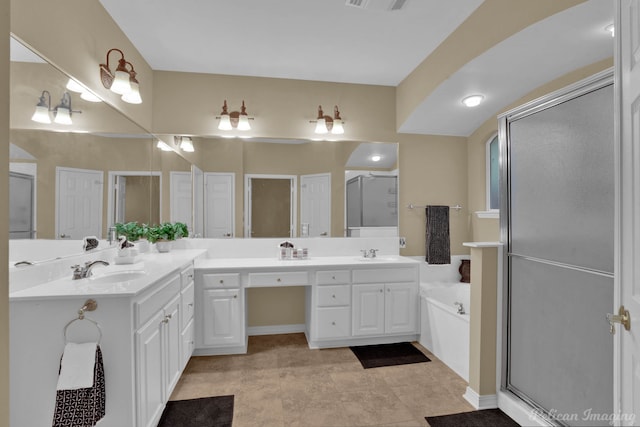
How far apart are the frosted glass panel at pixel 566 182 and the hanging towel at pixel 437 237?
1.56 metres

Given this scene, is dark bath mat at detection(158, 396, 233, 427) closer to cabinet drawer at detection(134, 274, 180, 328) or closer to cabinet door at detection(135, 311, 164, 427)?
cabinet door at detection(135, 311, 164, 427)

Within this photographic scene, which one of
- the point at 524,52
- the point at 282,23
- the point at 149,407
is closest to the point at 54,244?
the point at 149,407

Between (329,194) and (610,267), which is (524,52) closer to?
(610,267)

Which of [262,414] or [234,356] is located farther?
[234,356]

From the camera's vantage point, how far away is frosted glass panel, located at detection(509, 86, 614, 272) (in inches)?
53.2

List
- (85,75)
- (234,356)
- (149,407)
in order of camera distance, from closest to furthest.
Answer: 1. (149,407)
2. (85,75)
3. (234,356)

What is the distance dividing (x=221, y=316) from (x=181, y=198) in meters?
1.28

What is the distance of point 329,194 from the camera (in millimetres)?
3312

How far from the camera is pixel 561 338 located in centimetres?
Answer: 155

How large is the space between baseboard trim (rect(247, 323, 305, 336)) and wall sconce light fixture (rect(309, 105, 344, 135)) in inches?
84.3

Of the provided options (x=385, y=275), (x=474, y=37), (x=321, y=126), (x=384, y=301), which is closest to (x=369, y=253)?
(x=385, y=275)

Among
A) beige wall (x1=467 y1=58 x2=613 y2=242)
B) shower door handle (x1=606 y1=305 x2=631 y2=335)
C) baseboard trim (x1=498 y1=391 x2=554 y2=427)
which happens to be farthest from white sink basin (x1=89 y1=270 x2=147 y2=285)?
beige wall (x1=467 y1=58 x2=613 y2=242)

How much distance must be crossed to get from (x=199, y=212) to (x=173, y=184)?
1.24ft

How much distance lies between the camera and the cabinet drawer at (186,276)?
220 cm
